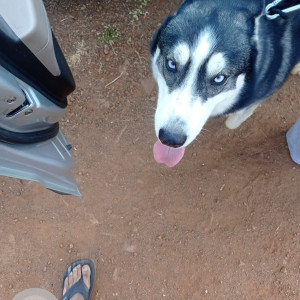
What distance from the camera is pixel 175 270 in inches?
121

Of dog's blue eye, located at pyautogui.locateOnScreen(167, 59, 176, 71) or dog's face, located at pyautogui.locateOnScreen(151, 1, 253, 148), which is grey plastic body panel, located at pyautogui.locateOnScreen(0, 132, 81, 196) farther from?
dog's blue eye, located at pyautogui.locateOnScreen(167, 59, 176, 71)

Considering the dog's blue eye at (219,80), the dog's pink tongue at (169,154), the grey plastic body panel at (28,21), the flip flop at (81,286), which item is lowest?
the flip flop at (81,286)

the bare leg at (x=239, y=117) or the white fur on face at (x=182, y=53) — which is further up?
the white fur on face at (x=182, y=53)

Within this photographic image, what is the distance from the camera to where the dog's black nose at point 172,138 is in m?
1.95

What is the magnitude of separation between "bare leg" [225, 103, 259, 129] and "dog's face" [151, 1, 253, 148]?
2.13 ft

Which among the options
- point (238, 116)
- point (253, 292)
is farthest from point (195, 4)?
point (253, 292)

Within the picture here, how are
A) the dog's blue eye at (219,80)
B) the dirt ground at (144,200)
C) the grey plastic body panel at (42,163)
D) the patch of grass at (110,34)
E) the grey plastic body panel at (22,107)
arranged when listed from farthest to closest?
the patch of grass at (110,34) < the dirt ground at (144,200) < the dog's blue eye at (219,80) < the grey plastic body panel at (42,163) < the grey plastic body panel at (22,107)

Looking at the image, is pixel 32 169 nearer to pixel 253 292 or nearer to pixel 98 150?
pixel 98 150

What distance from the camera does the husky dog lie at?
6.05ft

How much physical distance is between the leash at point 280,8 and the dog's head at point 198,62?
0.36 feet

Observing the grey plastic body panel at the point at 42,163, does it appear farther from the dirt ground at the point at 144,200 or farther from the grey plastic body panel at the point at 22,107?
the dirt ground at the point at 144,200

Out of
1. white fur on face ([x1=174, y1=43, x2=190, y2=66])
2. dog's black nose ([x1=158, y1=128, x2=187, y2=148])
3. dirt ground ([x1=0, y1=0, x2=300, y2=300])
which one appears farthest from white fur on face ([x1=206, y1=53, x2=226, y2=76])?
dirt ground ([x1=0, y1=0, x2=300, y2=300])

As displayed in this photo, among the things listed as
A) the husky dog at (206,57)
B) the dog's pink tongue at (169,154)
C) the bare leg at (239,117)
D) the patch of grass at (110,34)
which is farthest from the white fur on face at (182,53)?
the patch of grass at (110,34)

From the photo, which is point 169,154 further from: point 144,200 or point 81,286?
point 81,286
